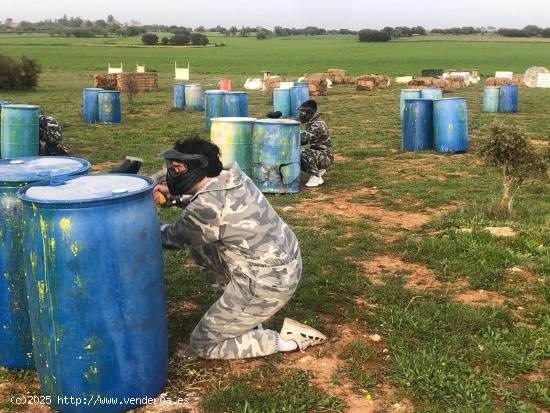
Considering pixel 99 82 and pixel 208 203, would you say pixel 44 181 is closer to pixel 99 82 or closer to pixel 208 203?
pixel 208 203

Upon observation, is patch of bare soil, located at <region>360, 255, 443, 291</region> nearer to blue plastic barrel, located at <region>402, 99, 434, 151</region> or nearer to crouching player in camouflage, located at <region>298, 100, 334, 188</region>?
crouching player in camouflage, located at <region>298, 100, 334, 188</region>

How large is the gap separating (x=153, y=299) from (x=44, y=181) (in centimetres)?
90

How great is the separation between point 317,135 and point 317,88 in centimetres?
1679

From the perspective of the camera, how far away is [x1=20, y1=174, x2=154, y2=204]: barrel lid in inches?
121

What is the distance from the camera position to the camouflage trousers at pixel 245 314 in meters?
3.81

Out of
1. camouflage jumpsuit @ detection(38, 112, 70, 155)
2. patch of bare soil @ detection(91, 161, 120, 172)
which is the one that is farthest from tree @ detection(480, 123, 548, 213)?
camouflage jumpsuit @ detection(38, 112, 70, 155)

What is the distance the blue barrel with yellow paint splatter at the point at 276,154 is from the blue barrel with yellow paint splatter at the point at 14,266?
4.61 meters

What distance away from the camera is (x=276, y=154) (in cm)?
844

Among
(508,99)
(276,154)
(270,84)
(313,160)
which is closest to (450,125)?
(313,160)

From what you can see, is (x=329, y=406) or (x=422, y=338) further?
(x=422, y=338)

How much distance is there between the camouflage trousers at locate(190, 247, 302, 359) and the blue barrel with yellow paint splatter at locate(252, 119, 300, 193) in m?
4.56

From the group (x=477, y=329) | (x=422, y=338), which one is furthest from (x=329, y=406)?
(x=477, y=329)

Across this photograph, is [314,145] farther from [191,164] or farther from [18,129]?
[191,164]

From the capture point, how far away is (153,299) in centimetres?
335
